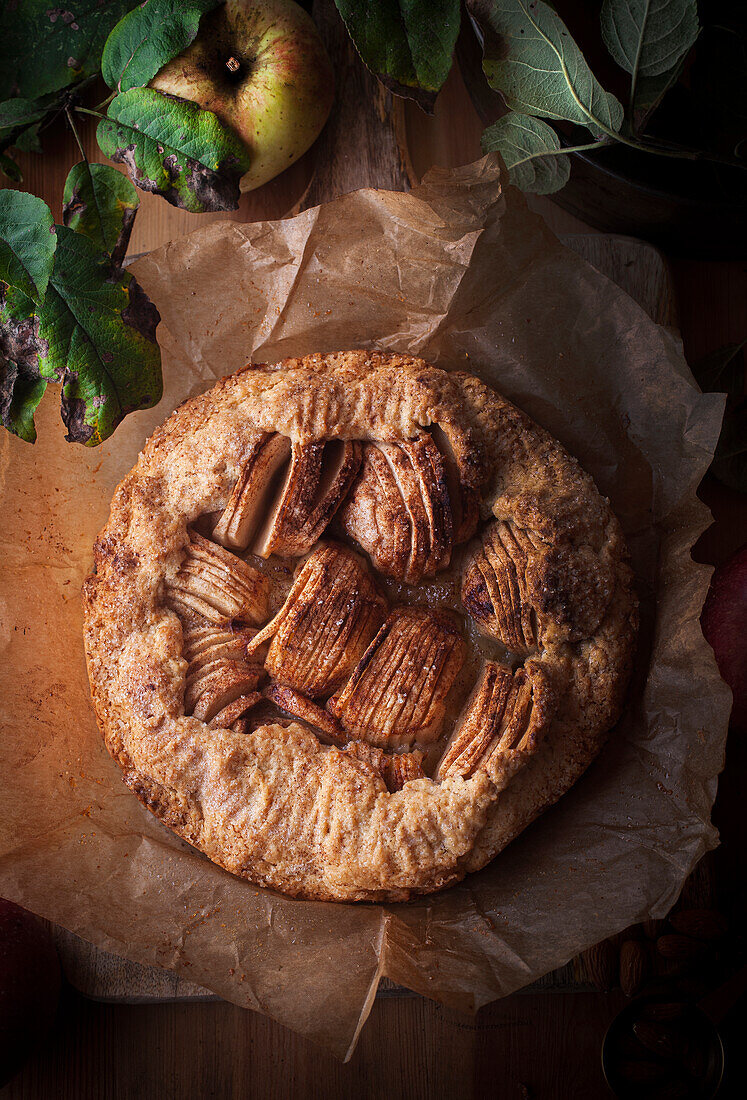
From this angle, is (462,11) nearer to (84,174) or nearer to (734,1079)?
(84,174)

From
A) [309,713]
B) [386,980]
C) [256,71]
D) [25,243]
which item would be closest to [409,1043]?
[386,980]

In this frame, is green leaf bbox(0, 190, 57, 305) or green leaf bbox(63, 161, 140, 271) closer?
green leaf bbox(0, 190, 57, 305)

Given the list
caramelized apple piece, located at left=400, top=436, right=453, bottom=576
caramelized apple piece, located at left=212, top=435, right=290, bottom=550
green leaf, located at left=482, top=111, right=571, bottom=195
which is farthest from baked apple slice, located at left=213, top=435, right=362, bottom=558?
green leaf, located at left=482, top=111, right=571, bottom=195

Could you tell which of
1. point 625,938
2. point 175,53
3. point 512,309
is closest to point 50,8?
point 175,53

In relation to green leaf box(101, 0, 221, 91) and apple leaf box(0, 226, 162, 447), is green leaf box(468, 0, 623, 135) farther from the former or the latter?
apple leaf box(0, 226, 162, 447)

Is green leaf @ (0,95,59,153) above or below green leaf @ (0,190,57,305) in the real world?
above

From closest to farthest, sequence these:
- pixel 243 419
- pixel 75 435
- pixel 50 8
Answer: pixel 75 435
pixel 243 419
pixel 50 8
